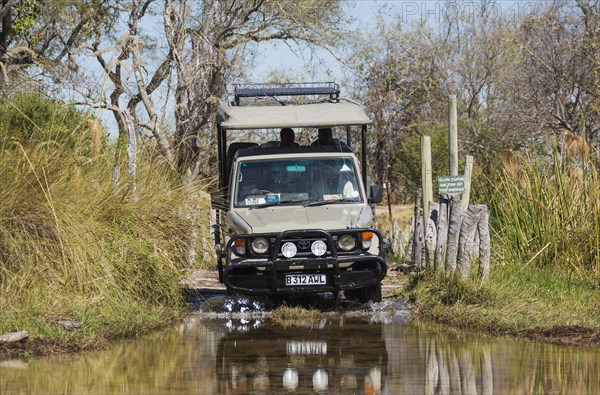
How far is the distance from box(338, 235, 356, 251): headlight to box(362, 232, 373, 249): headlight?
0.12 meters

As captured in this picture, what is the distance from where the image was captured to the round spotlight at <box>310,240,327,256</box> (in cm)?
1287

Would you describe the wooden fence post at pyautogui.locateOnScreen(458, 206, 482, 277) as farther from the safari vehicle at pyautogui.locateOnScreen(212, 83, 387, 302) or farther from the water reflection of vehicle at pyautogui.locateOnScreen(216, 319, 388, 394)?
the water reflection of vehicle at pyautogui.locateOnScreen(216, 319, 388, 394)

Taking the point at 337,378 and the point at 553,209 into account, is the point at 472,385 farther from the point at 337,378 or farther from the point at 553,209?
the point at 553,209

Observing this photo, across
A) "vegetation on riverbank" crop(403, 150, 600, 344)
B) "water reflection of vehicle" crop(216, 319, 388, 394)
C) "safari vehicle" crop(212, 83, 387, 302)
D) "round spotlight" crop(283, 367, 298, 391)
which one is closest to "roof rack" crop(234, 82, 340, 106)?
"safari vehicle" crop(212, 83, 387, 302)

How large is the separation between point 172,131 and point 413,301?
13.7 meters

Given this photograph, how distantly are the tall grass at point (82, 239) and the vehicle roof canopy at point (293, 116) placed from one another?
162 cm

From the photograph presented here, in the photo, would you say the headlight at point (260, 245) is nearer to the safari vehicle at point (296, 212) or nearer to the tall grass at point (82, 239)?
the safari vehicle at point (296, 212)

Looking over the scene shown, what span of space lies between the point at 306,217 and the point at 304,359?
419 centimetres

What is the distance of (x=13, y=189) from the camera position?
1125 centimetres

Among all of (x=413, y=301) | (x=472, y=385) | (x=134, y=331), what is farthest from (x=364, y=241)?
(x=472, y=385)

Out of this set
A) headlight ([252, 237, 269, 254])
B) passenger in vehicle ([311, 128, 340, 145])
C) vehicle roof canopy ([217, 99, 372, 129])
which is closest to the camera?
headlight ([252, 237, 269, 254])

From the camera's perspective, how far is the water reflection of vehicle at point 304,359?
8.05m

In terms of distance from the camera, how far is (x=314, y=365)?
895 cm

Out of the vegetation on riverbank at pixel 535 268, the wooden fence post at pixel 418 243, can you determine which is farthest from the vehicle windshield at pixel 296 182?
the wooden fence post at pixel 418 243
